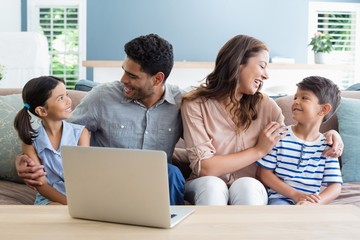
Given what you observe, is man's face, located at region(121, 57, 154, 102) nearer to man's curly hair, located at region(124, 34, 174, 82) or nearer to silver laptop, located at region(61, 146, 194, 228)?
man's curly hair, located at region(124, 34, 174, 82)

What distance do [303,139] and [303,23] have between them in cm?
589

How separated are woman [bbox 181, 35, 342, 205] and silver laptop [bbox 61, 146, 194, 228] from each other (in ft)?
2.49

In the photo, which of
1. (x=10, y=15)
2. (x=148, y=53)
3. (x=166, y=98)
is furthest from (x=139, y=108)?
(x=10, y=15)

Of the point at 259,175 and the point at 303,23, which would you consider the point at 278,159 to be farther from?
the point at 303,23

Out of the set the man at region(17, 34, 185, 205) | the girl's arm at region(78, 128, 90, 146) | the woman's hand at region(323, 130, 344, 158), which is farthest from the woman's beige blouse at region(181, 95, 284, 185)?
the girl's arm at region(78, 128, 90, 146)

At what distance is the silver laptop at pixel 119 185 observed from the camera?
1283 millimetres

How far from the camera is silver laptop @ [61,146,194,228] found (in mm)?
1283

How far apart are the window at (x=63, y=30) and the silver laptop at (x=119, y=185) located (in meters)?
6.50

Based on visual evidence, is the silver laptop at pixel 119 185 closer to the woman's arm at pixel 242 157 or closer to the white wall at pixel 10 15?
the woman's arm at pixel 242 157

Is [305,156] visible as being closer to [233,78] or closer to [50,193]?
[233,78]

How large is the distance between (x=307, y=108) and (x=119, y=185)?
1.07m

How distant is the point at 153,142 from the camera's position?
2.27 m

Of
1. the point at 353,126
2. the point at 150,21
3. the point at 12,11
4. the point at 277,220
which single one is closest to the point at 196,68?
the point at 150,21

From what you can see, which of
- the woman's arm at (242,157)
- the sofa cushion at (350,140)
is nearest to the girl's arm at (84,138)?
the woman's arm at (242,157)
